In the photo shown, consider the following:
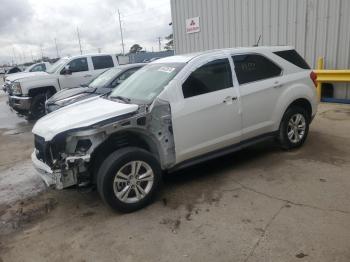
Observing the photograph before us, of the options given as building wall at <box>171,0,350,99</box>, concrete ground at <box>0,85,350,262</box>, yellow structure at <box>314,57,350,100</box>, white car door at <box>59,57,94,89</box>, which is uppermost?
building wall at <box>171,0,350,99</box>

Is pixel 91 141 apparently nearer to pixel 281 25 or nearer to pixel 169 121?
pixel 169 121

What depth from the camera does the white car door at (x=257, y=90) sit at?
490cm

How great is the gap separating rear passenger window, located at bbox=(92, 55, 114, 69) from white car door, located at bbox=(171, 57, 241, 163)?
800 centimetres

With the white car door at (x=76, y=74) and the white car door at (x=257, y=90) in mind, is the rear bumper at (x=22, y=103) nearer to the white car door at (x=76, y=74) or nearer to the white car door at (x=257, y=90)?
the white car door at (x=76, y=74)

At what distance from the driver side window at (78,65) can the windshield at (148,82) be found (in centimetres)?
687

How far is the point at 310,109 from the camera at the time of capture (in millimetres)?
5789

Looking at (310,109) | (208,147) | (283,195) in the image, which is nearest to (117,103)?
(208,147)

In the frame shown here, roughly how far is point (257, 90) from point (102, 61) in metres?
8.21

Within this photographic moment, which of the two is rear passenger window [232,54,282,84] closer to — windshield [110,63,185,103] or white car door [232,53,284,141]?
white car door [232,53,284,141]

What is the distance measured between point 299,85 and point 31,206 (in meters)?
4.36

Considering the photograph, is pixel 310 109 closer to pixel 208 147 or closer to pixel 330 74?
pixel 208 147

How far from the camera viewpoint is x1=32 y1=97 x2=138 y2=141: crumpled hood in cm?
386

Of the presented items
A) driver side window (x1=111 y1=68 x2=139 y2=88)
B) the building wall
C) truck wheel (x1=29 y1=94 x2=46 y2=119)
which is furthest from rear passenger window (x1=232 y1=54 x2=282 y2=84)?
truck wheel (x1=29 y1=94 x2=46 y2=119)

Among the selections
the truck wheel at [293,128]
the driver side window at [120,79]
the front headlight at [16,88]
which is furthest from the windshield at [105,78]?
the truck wheel at [293,128]
